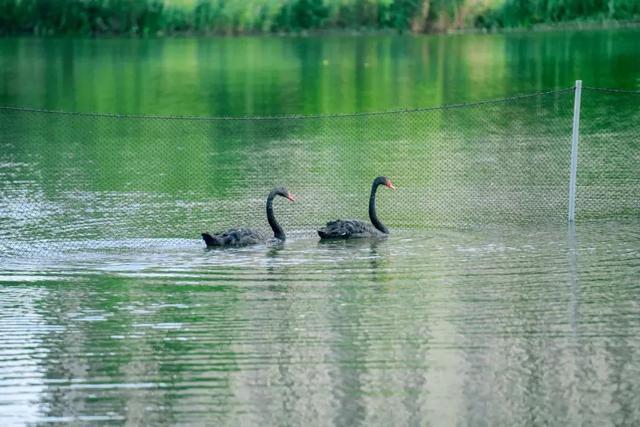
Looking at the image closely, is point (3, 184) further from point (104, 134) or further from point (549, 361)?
point (549, 361)

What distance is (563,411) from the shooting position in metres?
10.5

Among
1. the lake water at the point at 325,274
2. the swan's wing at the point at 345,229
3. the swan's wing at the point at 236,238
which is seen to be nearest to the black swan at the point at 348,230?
the swan's wing at the point at 345,229

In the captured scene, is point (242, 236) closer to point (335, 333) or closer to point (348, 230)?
point (348, 230)

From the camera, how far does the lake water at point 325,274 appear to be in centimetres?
1112

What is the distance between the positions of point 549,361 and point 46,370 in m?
4.07

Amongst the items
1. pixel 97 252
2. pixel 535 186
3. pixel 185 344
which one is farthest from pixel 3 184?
pixel 185 344

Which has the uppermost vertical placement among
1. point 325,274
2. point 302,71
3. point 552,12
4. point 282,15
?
point 552,12

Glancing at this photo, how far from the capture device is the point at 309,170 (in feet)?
79.6

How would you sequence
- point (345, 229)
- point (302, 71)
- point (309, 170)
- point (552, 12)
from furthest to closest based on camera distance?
point (552, 12) → point (302, 71) → point (309, 170) → point (345, 229)

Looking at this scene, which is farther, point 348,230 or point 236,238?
point 348,230

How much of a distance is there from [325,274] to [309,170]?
860 centimetres

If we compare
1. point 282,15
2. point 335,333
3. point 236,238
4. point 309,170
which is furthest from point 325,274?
point 282,15

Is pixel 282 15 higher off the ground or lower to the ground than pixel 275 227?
higher

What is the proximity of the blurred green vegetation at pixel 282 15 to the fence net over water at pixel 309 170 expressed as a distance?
33641 millimetres
